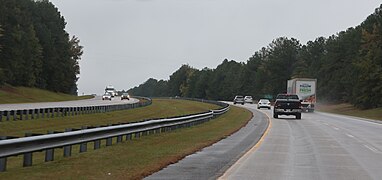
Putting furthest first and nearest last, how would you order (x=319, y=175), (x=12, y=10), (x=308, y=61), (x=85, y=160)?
1. (x=308, y=61)
2. (x=12, y=10)
3. (x=85, y=160)
4. (x=319, y=175)

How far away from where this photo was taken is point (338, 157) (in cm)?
1659

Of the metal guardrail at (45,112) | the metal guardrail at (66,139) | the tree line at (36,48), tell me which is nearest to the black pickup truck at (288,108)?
the metal guardrail at (45,112)

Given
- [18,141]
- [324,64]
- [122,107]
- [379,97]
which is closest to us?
[18,141]

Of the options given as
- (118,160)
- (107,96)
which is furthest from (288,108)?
(107,96)

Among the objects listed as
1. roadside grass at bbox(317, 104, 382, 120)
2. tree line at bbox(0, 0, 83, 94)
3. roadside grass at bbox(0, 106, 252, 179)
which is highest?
tree line at bbox(0, 0, 83, 94)

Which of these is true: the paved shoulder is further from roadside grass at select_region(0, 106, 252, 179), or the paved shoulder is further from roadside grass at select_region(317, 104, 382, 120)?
roadside grass at select_region(317, 104, 382, 120)

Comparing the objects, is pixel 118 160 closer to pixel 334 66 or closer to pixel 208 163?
pixel 208 163

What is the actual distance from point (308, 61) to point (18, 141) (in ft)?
488

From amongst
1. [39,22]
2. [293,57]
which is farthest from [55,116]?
[293,57]

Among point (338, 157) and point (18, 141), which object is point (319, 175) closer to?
point (338, 157)

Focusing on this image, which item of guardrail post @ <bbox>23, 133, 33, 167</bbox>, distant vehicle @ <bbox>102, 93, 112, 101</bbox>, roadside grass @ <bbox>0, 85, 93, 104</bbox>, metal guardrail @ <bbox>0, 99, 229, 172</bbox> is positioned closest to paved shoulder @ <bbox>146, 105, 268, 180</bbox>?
metal guardrail @ <bbox>0, 99, 229, 172</bbox>

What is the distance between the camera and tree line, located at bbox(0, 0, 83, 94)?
8838cm

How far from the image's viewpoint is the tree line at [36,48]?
88375mm

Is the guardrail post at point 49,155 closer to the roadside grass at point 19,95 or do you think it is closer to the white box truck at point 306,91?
the white box truck at point 306,91
